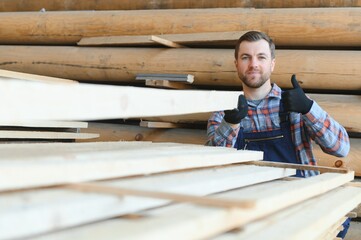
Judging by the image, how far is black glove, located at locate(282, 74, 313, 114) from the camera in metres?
4.22

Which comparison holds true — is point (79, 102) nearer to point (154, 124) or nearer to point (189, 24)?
point (154, 124)

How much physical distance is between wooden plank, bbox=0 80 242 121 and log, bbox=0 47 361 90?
370cm

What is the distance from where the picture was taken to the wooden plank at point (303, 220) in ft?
6.42

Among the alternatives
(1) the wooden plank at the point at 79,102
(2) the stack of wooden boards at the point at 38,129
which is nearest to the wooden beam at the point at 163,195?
(1) the wooden plank at the point at 79,102

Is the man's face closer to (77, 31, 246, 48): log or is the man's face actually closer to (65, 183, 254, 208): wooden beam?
(77, 31, 246, 48): log

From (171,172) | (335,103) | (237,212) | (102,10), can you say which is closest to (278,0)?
(335,103)

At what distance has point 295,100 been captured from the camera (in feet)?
13.9

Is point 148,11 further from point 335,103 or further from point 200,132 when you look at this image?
point 335,103

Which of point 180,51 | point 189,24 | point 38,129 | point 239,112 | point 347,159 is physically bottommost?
point 347,159

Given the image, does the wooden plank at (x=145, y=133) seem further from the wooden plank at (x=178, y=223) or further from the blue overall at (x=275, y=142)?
the wooden plank at (x=178, y=223)

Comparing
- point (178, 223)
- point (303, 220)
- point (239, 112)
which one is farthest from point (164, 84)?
point (178, 223)

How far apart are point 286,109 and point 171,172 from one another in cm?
203

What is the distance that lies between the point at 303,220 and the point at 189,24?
4.17 m

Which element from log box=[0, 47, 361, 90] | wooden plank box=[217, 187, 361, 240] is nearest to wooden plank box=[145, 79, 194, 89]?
log box=[0, 47, 361, 90]
